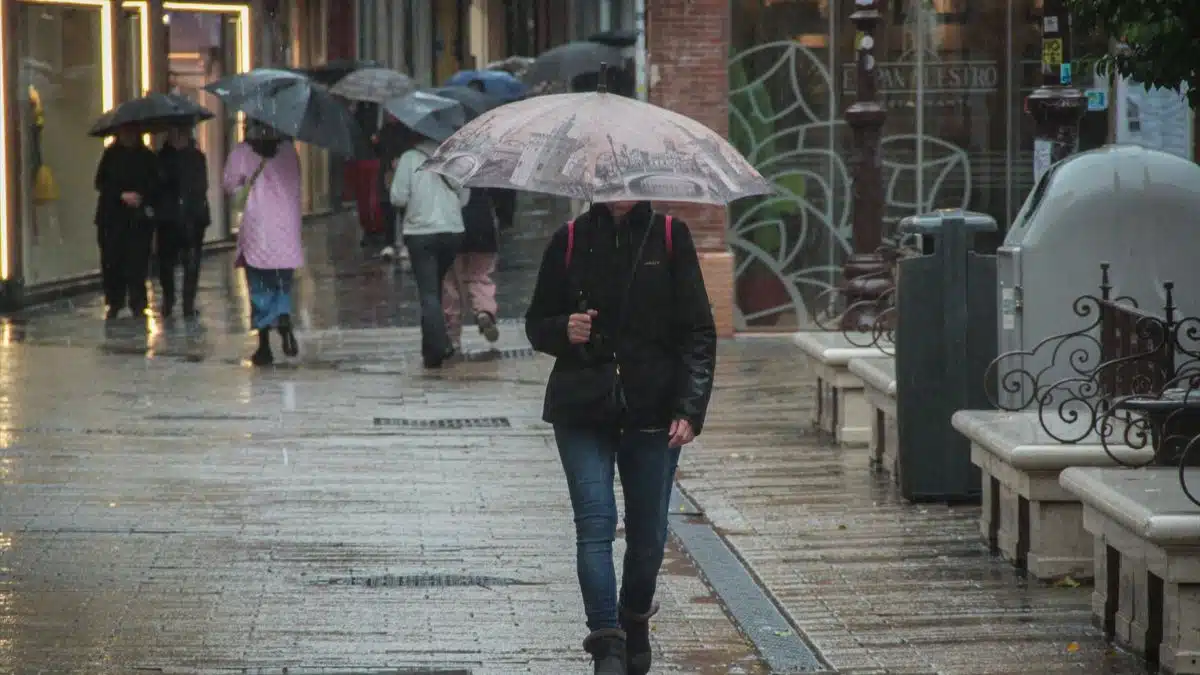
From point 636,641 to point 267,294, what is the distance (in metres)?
10.5

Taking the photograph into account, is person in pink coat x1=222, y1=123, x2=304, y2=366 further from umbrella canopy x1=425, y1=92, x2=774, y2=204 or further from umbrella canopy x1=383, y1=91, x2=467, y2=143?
umbrella canopy x1=425, y1=92, x2=774, y2=204

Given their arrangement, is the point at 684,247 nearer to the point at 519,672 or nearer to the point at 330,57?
the point at 519,672

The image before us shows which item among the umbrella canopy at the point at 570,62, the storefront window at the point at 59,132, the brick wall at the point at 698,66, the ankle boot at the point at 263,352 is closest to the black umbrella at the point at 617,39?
the umbrella canopy at the point at 570,62

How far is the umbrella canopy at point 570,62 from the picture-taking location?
95.4 feet

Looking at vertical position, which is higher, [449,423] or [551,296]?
[551,296]

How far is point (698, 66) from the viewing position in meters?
19.5

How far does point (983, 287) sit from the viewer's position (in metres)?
10.9

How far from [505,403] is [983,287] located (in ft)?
→ 16.3

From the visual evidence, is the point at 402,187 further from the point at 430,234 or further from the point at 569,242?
the point at 569,242

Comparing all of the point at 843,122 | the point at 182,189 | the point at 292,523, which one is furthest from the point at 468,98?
the point at 292,523

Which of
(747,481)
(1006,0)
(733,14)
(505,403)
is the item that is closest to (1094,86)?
(1006,0)

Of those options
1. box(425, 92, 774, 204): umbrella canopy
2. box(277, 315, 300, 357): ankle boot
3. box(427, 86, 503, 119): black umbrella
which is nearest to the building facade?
box(427, 86, 503, 119): black umbrella

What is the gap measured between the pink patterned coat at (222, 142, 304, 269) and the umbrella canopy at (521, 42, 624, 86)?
1179 cm

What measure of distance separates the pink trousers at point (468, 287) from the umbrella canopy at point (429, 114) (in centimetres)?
105
